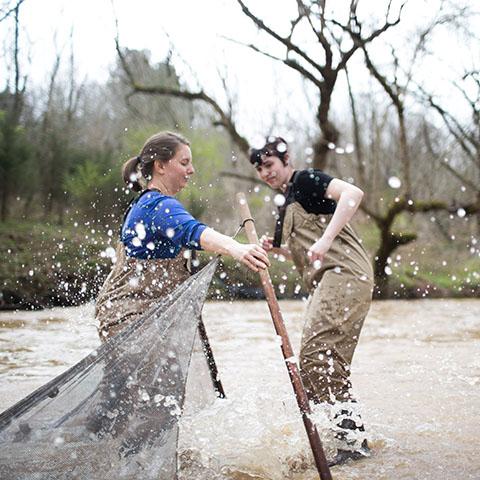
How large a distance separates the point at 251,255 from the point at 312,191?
0.89 meters

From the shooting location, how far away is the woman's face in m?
2.95

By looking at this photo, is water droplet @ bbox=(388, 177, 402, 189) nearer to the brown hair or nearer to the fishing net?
the brown hair

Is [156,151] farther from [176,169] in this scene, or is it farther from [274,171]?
[274,171]

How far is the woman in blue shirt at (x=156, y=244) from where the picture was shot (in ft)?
8.37

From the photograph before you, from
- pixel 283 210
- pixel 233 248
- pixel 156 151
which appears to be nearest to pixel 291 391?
pixel 283 210

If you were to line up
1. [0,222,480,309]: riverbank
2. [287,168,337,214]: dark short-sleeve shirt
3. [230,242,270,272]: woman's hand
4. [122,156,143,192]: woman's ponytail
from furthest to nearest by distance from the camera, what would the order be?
[0,222,480,309]: riverbank
[287,168,337,214]: dark short-sleeve shirt
[122,156,143,192]: woman's ponytail
[230,242,270,272]: woman's hand

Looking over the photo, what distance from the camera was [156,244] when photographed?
2.76 m

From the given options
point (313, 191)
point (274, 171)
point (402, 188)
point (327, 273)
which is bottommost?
point (327, 273)

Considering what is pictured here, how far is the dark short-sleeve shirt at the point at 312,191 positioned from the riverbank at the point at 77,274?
8.06 m

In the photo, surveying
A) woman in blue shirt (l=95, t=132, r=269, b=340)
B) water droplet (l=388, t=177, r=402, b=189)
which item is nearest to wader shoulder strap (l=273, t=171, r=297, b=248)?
woman in blue shirt (l=95, t=132, r=269, b=340)

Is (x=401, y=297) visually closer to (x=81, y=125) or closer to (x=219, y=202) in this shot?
(x=219, y=202)

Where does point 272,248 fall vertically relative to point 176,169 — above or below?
below

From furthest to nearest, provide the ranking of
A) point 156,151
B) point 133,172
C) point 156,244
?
1. point 133,172
2. point 156,151
3. point 156,244

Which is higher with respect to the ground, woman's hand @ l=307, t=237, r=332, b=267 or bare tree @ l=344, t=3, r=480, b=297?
Answer: bare tree @ l=344, t=3, r=480, b=297
